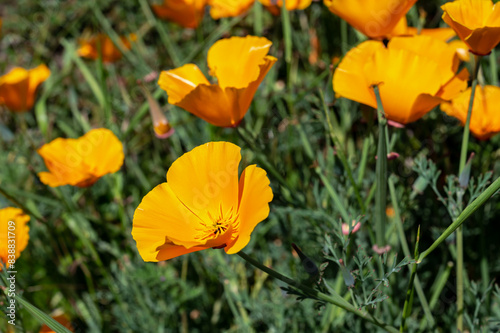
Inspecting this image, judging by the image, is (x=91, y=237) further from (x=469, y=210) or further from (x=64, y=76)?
(x=469, y=210)

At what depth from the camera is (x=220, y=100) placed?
875 millimetres

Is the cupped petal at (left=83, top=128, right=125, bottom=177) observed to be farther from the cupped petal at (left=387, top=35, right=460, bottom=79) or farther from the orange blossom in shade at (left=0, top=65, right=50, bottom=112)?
the cupped petal at (left=387, top=35, right=460, bottom=79)

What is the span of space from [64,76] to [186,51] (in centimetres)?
50

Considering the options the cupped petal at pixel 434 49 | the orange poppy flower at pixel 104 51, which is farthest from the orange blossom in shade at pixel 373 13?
the orange poppy flower at pixel 104 51

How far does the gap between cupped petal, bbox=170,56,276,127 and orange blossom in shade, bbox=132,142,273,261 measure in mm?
109

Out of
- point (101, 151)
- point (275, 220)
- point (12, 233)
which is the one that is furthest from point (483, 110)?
point (12, 233)

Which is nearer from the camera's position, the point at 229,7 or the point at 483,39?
the point at 483,39

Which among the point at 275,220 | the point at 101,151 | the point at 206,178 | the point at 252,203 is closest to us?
the point at 252,203

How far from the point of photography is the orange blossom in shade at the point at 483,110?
0.95 metres

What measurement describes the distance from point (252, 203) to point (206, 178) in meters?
0.14

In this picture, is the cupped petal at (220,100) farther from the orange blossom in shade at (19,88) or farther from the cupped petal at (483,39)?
the orange blossom in shade at (19,88)

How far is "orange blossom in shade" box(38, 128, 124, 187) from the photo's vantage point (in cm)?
115

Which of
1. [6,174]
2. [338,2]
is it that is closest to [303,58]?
[338,2]

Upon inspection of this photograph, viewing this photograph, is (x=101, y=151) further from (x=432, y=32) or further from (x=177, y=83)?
(x=432, y=32)
